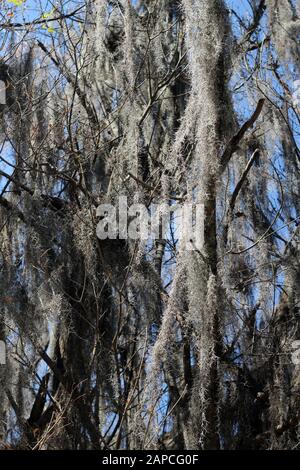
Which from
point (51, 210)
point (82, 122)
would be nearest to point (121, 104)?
point (82, 122)

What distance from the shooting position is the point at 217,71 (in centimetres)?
710

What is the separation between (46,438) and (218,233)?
168cm

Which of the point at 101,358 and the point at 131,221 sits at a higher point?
the point at 131,221

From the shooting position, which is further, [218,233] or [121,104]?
[121,104]

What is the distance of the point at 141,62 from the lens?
8344mm

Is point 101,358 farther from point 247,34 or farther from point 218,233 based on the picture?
point 247,34

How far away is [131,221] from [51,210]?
59cm

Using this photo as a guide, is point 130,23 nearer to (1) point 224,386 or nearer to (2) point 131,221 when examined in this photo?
(2) point 131,221
